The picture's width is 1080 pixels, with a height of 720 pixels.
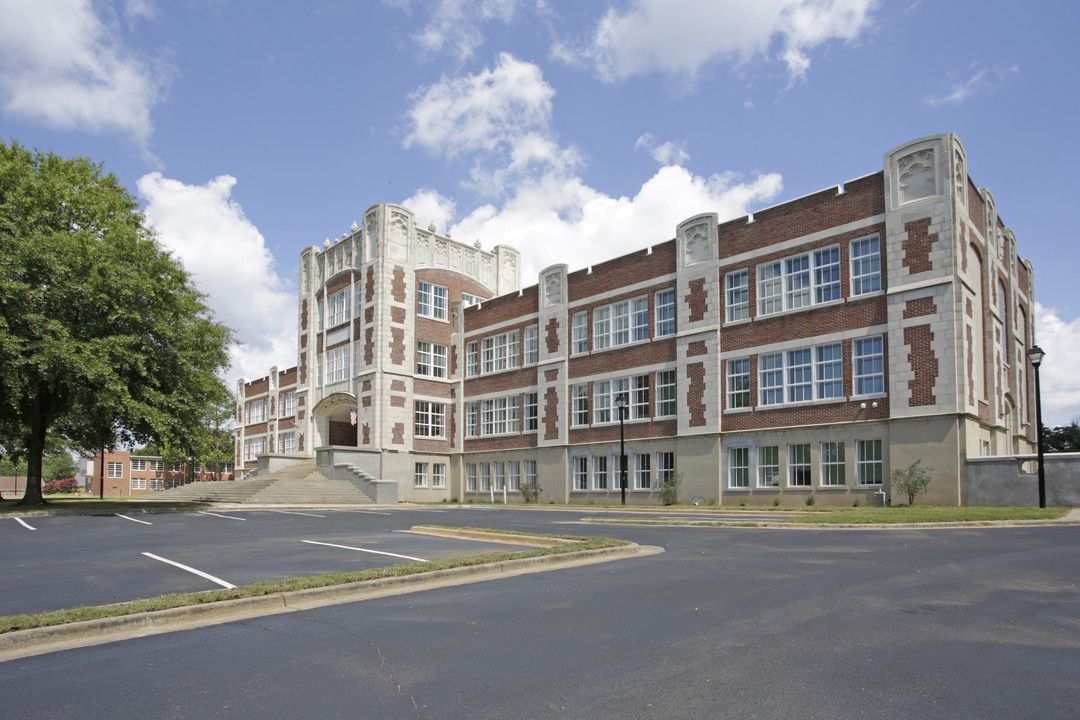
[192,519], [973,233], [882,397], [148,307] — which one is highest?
[973,233]

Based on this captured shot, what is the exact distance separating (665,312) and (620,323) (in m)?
2.80

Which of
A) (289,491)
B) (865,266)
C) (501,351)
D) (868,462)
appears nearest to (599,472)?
(501,351)

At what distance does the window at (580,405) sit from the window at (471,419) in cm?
836

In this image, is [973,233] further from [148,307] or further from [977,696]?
[148,307]

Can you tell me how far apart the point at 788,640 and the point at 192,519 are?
21937 mm

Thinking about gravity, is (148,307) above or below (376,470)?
above

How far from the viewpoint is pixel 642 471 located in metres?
34.2

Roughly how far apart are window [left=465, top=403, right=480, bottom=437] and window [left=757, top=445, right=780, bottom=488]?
18979mm

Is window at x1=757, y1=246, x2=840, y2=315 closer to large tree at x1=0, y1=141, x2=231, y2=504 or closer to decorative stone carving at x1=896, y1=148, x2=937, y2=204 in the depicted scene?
decorative stone carving at x1=896, y1=148, x2=937, y2=204

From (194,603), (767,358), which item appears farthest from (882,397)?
(194,603)

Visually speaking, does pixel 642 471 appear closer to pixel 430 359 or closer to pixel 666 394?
pixel 666 394

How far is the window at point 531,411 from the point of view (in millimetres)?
40219

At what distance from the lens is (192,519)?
23.9 metres

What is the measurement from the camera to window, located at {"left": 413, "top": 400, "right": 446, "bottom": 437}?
146 feet
